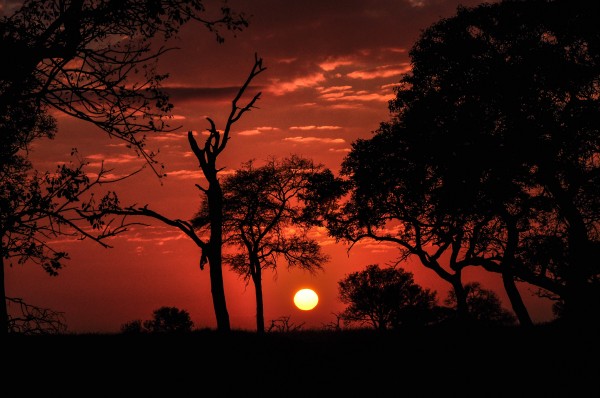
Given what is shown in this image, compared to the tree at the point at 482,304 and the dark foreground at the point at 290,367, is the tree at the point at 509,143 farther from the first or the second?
the tree at the point at 482,304

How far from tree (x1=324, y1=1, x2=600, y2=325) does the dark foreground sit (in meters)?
4.57

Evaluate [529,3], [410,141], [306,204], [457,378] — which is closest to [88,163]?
[457,378]

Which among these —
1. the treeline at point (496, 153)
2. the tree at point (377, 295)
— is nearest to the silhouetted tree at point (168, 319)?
the tree at point (377, 295)

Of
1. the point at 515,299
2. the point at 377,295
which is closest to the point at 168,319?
the point at 377,295

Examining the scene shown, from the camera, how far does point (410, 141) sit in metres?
28.0

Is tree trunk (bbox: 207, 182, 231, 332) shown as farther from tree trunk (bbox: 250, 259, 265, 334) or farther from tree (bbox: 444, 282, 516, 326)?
tree (bbox: 444, 282, 516, 326)

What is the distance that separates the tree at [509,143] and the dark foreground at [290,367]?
4567 millimetres

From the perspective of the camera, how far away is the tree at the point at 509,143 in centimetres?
2406

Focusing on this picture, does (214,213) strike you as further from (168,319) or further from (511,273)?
(168,319)

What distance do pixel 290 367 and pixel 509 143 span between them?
43.5 ft

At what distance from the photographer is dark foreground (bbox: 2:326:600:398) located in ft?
50.3

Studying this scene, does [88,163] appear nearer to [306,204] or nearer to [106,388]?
[106,388]

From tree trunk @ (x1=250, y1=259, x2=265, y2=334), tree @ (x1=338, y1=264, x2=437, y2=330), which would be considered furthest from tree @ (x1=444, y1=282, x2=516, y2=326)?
tree trunk @ (x1=250, y1=259, x2=265, y2=334)

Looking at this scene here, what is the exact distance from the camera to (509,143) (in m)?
24.5
